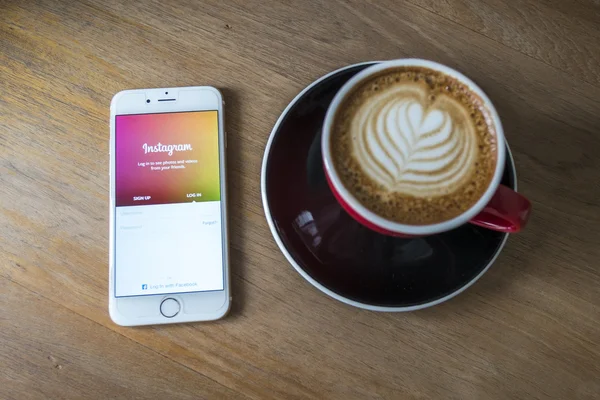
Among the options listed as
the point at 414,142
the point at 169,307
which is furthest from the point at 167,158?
the point at 414,142

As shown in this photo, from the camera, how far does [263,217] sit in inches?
21.1

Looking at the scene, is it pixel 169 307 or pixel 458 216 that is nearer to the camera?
pixel 458 216

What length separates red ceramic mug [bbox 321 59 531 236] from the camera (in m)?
0.39

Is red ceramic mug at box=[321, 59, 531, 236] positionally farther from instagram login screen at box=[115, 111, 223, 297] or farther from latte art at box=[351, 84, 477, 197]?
instagram login screen at box=[115, 111, 223, 297]

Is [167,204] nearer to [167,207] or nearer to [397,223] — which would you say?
[167,207]

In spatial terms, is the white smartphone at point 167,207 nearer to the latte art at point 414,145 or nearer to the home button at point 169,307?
the home button at point 169,307

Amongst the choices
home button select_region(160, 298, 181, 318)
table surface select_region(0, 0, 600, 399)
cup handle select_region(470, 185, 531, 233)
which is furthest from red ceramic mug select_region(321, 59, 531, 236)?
home button select_region(160, 298, 181, 318)

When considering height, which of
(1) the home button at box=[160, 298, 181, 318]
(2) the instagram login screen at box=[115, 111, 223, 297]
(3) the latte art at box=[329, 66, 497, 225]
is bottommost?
(1) the home button at box=[160, 298, 181, 318]

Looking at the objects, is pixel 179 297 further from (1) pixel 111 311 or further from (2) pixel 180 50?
(2) pixel 180 50

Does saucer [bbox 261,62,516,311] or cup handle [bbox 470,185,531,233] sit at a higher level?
cup handle [bbox 470,185,531,233]

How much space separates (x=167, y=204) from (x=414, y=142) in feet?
0.86

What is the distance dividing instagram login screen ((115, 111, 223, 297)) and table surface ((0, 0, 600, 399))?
0.07 ft

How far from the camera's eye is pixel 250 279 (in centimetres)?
53

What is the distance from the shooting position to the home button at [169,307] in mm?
525
